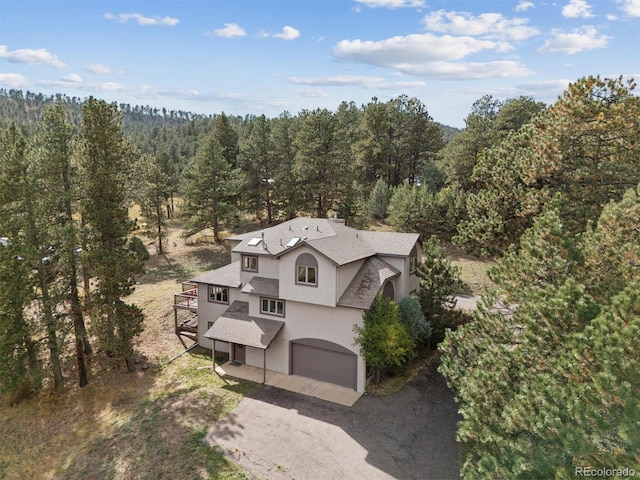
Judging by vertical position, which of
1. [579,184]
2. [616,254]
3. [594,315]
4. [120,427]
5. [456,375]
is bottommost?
[120,427]

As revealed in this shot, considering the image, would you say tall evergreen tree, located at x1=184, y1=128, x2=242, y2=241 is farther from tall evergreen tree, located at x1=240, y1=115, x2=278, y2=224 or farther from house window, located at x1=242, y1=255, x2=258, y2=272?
house window, located at x1=242, y1=255, x2=258, y2=272

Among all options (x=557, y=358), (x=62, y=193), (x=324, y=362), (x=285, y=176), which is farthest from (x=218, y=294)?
(x=285, y=176)

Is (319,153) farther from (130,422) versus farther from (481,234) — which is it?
(130,422)

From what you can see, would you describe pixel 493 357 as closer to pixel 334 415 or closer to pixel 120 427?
pixel 334 415

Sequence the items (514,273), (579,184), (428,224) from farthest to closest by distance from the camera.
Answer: (428,224) → (579,184) → (514,273)

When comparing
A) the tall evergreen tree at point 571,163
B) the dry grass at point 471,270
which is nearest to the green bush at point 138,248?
the dry grass at point 471,270

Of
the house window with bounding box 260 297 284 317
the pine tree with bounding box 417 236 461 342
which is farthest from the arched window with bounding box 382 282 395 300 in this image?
the house window with bounding box 260 297 284 317

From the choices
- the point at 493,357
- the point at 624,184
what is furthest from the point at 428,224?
the point at 493,357
